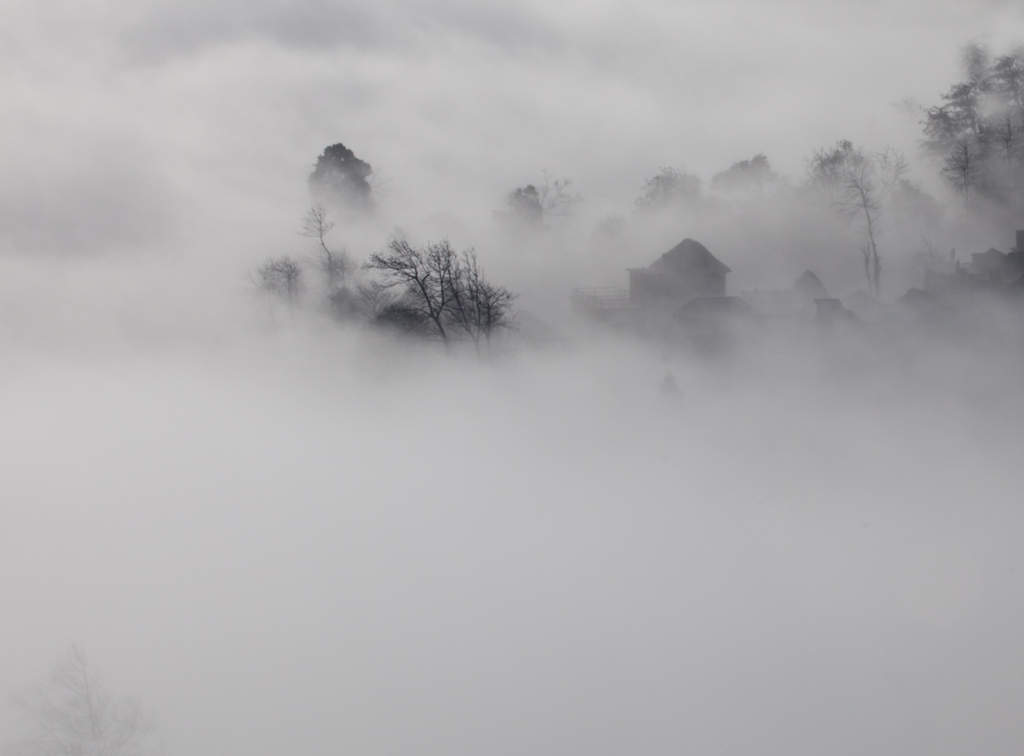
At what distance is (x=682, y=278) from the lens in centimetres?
5303

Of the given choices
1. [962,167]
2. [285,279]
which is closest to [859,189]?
[962,167]

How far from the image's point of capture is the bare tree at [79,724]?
140ft

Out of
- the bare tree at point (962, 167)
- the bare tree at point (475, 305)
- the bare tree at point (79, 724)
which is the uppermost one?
the bare tree at point (962, 167)

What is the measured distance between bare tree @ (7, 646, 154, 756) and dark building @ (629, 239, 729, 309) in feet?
113

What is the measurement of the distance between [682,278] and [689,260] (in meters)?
1.06

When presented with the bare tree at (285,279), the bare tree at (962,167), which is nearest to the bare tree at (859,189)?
the bare tree at (962,167)

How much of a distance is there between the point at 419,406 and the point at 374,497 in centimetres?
2697

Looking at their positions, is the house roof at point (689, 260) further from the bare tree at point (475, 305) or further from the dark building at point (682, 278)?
the bare tree at point (475, 305)

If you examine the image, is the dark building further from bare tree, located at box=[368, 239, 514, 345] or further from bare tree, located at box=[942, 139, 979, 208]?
bare tree, located at box=[942, 139, 979, 208]

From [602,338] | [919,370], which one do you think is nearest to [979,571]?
[919,370]

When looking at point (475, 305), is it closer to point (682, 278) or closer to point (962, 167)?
point (682, 278)

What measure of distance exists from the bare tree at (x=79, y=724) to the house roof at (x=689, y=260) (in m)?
36.6

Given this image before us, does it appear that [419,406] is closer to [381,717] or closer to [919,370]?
[381,717]

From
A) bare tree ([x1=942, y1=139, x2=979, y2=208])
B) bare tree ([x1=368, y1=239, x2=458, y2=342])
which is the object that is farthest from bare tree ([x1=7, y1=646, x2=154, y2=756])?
bare tree ([x1=942, y1=139, x2=979, y2=208])
